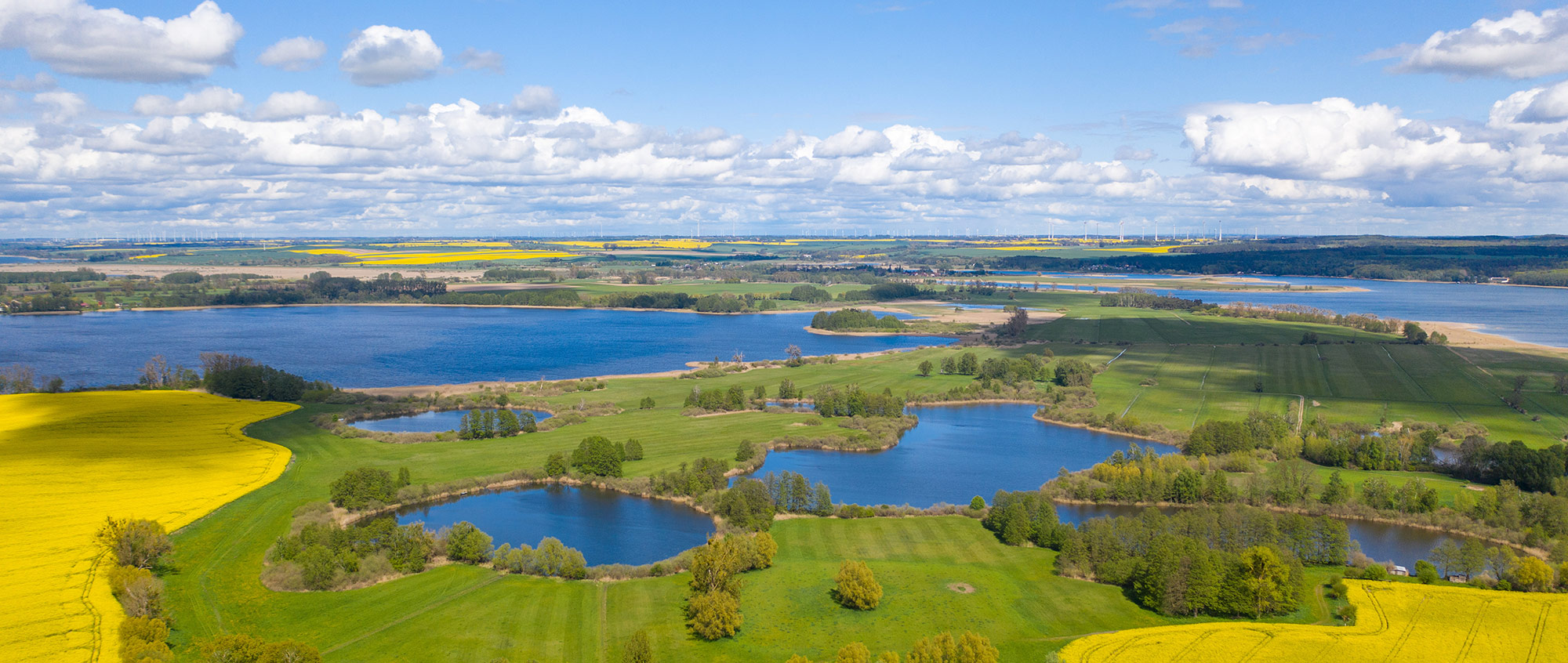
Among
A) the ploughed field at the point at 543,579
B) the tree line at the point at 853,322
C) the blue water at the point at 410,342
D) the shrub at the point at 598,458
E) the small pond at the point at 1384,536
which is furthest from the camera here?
the tree line at the point at 853,322

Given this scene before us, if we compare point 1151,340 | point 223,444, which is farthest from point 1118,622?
point 1151,340

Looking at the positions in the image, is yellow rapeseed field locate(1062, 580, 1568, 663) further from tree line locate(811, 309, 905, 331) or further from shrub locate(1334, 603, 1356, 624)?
tree line locate(811, 309, 905, 331)

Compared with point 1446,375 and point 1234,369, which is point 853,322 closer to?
point 1234,369

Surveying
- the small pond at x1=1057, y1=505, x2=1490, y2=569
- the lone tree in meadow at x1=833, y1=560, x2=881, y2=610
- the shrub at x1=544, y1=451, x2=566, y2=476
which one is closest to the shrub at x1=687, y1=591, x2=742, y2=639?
the lone tree in meadow at x1=833, y1=560, x2=881, y2=610

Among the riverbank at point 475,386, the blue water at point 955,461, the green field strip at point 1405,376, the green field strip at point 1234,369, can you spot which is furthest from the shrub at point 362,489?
the green field strip at point 1405,376

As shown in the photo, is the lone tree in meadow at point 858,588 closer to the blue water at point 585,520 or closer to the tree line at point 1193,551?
the tree line at point 1193,551
